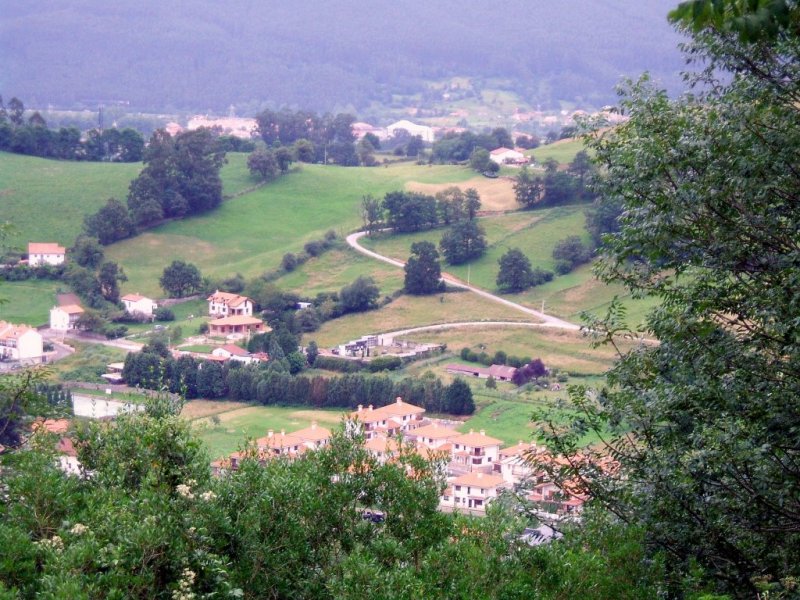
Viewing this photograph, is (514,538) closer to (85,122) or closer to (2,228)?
(2,228)

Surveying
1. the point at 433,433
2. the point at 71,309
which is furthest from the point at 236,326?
the point at 433,433

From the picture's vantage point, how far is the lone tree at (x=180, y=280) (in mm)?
41438

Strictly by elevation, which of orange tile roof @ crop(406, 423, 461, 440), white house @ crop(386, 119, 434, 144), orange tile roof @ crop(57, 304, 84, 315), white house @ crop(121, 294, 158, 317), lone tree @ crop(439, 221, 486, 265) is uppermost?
white house @ crop(386, 119, 434, 144)

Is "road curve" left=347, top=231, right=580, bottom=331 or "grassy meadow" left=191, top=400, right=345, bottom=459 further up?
"road curve" left=347, top=231, right=580, bottom=331

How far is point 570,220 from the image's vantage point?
4712 centimetres

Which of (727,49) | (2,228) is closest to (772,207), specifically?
(727,49)

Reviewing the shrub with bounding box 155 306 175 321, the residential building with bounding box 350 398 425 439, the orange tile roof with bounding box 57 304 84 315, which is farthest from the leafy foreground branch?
the shrub with bounding box 155 306 175 321

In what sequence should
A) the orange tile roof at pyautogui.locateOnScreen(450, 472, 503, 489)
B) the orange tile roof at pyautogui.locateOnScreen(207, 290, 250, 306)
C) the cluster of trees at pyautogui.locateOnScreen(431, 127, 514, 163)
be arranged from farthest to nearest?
the cluster of trees at pyautogui.locateOnScreen(431, 127, 514, 163) < the orange tile roof at pyautogui.locateOnScreen(207, 290, 250, 306) < the orange tile roof at pyautogui.locateOnScreen(450, 472, 503, 489)

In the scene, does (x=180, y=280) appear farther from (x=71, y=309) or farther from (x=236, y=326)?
(x=236, y=326)

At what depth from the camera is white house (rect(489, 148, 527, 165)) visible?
202 ft

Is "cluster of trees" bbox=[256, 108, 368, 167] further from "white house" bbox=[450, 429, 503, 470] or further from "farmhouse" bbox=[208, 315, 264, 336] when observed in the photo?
"white house" bbox=[450, 429, 503, 470]

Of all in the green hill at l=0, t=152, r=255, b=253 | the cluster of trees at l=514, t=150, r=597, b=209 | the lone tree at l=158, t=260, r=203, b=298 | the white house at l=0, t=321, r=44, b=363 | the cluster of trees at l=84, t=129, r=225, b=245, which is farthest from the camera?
the cluster of trees at l=514, t=150, r=597, b=209

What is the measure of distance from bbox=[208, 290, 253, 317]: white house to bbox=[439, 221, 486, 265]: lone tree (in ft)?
29.8

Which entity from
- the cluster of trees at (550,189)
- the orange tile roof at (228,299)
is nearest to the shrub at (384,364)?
the orange tile roof at (228,299)
